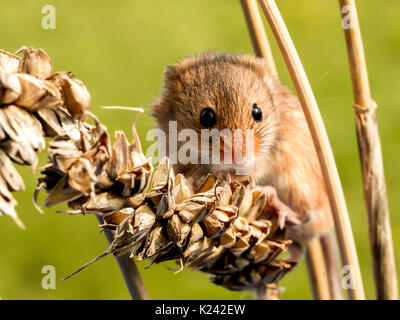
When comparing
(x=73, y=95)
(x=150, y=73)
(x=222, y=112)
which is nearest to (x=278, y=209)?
(x=222, y=112)

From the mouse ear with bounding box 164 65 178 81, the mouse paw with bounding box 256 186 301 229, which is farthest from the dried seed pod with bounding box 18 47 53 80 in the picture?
the mouse ear with bounding box 164 65 178 81

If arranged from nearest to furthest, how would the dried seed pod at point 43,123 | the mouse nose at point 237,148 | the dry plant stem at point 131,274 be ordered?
the dried seed pod at point 43,123
the dry plant stem at point 131,274
the mouse nose at point 237,148

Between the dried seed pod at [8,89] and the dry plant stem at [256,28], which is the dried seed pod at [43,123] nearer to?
the dried seed pod at [8,89]

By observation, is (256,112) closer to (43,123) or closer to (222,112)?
(222,112)

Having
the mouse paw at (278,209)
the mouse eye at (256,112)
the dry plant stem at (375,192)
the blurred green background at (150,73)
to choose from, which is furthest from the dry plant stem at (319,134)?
the blurred green background at (150,73)

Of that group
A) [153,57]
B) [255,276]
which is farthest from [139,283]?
[153,57]

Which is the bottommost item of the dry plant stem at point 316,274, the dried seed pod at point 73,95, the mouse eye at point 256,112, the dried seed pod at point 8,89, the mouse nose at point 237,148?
the dry plant stem at point 316,274
